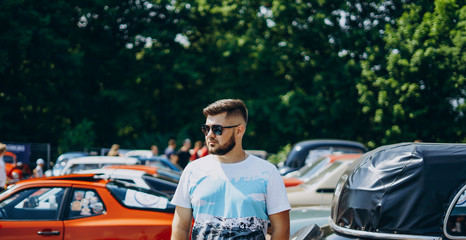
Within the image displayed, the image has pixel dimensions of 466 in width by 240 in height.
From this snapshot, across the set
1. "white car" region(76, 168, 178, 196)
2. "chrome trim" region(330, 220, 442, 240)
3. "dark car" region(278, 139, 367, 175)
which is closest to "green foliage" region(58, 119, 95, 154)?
"dark car" region(278, 139, 367, 175)

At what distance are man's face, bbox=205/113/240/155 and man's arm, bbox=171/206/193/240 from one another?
0.41 meters

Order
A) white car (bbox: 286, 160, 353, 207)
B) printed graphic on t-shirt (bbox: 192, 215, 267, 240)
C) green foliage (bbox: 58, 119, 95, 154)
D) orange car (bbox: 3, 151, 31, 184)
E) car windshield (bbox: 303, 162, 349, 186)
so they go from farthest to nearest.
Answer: green foliage (bbox: 58, 119, 95, 154)
orange car (bbox: 3, 151, 31, 184)
car windshield (bbox: 303, 162, 349, 186)
white car (bbox: 286, 160, 353, 207)
printed graphic on t-shirt (bbox: 192, 215, 267, 240)

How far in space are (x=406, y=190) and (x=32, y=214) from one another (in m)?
4.21

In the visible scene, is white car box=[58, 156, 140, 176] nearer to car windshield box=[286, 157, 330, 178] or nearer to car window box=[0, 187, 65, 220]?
car windshield box=[286, 157, 330, 178]

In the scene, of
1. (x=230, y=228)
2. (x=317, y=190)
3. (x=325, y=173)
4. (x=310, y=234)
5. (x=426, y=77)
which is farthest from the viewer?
(x=426, y=77)

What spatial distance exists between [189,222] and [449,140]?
19.3 metres

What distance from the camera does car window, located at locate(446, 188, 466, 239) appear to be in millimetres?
3447

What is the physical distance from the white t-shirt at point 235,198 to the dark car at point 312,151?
11.9 metres

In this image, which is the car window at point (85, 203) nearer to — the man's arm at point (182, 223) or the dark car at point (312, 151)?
the man's arm at point (182, 223)

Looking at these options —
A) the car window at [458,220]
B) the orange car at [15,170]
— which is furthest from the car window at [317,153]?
the car window at [458,220]

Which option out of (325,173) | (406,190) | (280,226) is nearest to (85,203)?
(280,226)

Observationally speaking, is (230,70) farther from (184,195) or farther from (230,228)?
(230,228)

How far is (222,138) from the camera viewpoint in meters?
3.14

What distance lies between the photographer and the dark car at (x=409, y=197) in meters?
3.50
